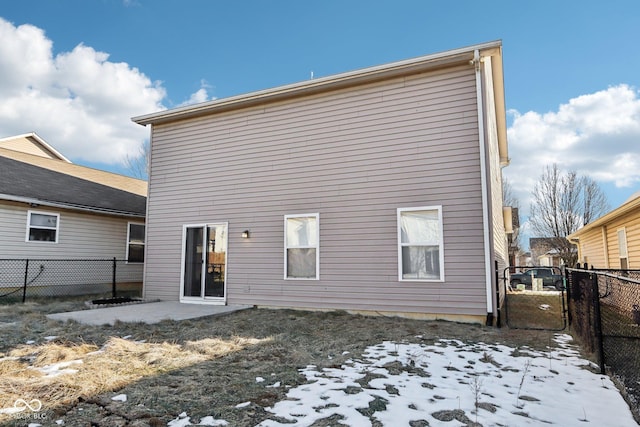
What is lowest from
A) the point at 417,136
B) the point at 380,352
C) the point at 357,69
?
the point at 380,352

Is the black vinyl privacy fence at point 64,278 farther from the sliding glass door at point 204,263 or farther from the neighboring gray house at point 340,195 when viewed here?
the neighboring gray house at point 340,195

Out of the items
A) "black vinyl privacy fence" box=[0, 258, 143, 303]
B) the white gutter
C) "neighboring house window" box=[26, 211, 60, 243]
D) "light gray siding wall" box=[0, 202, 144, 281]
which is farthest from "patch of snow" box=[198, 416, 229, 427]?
"neighboring house window" box=[26, 211, 60, 243]

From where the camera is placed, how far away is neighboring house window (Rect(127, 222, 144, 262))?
12.5m

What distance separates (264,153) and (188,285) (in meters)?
3.53

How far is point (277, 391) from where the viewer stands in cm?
311

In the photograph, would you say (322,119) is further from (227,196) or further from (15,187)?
(15,187)

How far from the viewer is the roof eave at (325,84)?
20.9 ft

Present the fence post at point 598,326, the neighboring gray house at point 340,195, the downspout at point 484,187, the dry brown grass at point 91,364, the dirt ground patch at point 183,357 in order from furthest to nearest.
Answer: the neighboring gray house at point 340,195 → the downspout at point 484,187 → the fence post at point 598,326 → the dry brown grass at point 91,364 → the dirt ground patch at point 183,357

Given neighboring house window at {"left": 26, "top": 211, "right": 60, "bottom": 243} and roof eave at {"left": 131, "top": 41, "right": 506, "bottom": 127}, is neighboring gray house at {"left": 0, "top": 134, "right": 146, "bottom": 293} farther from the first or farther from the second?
roof eave at {"left": 131, "top": 41, "right": 506, "bottom": 127}

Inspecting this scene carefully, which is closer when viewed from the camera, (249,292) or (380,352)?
(380,352)

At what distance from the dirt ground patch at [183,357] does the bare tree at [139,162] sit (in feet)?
66.0

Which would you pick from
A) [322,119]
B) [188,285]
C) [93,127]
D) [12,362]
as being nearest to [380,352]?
[12,362]

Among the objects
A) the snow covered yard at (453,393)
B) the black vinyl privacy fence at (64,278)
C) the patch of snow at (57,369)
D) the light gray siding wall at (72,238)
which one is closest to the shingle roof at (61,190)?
the light gray siding wall at (72,238)

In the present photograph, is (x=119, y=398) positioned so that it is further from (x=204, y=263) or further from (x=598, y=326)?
(x=204, y=263)
